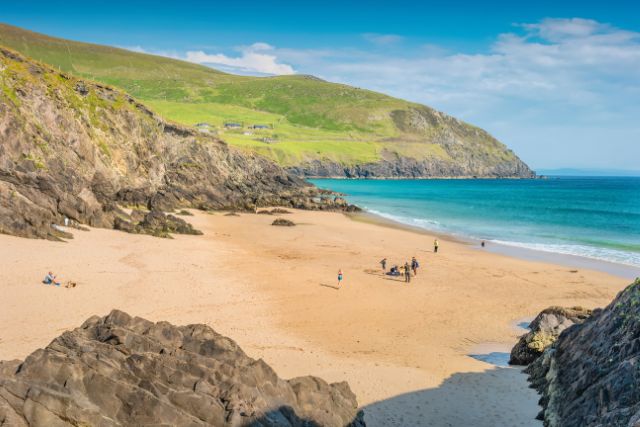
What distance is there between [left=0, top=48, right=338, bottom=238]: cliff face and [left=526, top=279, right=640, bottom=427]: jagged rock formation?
33.3 meters

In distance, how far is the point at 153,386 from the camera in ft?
34.1

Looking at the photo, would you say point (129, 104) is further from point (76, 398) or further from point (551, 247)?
point (76, 398)

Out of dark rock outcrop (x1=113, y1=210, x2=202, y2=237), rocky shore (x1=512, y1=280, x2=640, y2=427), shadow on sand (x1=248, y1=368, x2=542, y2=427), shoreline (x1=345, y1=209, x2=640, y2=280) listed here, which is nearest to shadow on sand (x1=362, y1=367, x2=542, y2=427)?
shadow on sand (x1=248, y1=368, x2=542, y2=427)

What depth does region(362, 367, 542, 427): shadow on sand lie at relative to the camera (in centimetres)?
1441

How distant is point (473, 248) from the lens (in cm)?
4897

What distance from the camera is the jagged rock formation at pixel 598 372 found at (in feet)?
30.3

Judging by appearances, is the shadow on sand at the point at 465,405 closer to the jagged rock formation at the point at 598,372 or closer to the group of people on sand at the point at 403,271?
the jagged rock formation at the point at 598,372

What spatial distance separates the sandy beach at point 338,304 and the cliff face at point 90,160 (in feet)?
13.6

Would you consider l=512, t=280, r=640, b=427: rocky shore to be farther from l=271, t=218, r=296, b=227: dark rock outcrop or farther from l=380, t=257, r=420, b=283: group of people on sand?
l=271, t=218, r=296, b=227: dark rock outcrop

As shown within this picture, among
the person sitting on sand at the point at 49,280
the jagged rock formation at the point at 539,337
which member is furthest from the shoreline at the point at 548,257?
the person sitting on sand at the point at 49,280

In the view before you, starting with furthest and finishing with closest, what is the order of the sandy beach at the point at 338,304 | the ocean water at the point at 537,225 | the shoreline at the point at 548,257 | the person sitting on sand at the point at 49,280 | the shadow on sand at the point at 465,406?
the ocean water at the point at 537,225 → the shoreline at the point at 548,257 → the person sitting on sand at the point at 49,280 → the sandy beach at the point at 338,304 → the shadow on sand at the point at 465,406

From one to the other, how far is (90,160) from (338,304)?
41.3m

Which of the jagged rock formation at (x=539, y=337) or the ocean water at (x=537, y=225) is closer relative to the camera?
the jagged rock formation at (x=539, y=337)

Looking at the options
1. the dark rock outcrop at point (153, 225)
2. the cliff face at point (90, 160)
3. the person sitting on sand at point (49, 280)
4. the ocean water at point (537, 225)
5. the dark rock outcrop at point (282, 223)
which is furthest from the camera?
the dark rock outcrop at point (282, 223)
